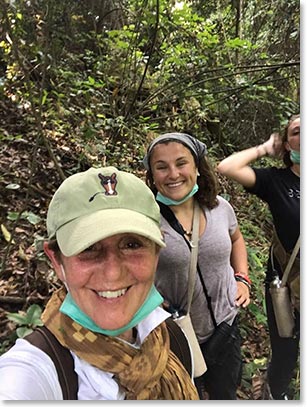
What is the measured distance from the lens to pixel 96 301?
0.65m

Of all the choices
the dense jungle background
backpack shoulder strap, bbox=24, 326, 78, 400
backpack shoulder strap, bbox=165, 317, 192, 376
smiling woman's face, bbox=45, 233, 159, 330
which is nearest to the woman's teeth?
smiling woman's face, bbox=45, 233, 159, 330

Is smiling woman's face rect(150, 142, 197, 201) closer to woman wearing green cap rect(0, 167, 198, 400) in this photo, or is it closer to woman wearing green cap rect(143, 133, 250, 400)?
woman wearing green cap rect(143, 133, 250, 400)

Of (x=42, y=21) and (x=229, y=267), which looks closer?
(x=229, y=267)

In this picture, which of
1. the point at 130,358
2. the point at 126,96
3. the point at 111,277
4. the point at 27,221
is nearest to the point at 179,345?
the point at 130,358

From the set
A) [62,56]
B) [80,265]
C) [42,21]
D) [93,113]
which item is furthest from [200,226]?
[42,21]

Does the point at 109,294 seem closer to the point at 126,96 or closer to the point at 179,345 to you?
the point at 179,345

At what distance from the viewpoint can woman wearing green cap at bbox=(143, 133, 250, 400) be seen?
44.0 inches

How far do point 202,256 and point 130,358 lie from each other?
0.49m

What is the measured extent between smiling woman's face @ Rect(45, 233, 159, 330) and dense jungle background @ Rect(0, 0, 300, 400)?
66cm

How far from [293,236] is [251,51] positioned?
34.9 inches

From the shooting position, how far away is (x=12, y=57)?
1488 mm

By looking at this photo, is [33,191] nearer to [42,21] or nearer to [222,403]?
[42,21]

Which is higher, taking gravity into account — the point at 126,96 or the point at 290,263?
the point at 126,96

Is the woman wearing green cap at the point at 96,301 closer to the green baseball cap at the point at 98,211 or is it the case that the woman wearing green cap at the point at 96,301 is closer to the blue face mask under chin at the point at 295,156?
the green baseball cap at the point at 98,211
